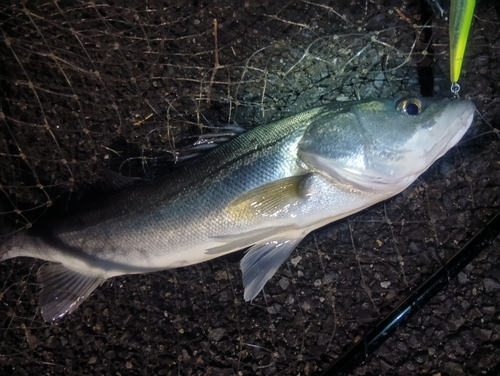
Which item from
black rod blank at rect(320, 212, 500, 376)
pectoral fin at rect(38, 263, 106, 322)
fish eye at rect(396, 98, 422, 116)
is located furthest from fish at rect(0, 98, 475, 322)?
black rod blank at rect(320, 212, 500, 376)

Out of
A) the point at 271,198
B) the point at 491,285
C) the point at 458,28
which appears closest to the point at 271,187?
the point at 271,198

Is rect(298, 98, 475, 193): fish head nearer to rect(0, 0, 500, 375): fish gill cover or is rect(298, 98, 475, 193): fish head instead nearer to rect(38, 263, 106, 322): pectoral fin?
rect(0, 0, 500, 375): fish gill cover

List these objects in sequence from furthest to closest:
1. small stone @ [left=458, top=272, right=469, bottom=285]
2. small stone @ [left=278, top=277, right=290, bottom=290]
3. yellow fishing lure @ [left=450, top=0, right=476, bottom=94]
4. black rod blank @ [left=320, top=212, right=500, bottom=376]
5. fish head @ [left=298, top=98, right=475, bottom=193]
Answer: small stone @ [left=278, top=277, right=290, bottom=290] → small stone @ [left=458, top=272, right=469, bottom=285] → black rod blank @ [left=320, top=212, right=500, bottom=376] → yellow fishing lure @ [left=450, top=0, right=476, bottom=94] → fish head @ [left=298, top=98, right=475, bottom=193]

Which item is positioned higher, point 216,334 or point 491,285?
point 491,285

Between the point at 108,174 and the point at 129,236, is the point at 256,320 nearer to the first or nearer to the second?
the point at 129,236

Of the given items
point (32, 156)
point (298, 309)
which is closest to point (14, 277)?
point (32, 156)

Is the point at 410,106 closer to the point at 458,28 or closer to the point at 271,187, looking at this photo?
the point at 458,28
